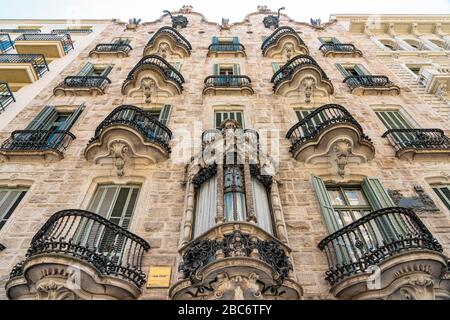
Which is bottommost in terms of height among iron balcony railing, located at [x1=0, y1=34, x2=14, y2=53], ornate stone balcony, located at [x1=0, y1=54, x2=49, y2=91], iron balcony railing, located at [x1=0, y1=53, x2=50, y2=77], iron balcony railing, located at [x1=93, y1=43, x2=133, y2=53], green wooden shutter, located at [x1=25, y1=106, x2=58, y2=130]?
green wooden shutter, located at [x1=25, y1=106, x2=58, y2=130]

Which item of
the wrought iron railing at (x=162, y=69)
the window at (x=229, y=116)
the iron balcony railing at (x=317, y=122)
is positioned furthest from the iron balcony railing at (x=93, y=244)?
the wrought iron railing at (x=162, y=69)

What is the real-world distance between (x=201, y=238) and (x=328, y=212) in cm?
366

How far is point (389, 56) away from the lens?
18.0 meters

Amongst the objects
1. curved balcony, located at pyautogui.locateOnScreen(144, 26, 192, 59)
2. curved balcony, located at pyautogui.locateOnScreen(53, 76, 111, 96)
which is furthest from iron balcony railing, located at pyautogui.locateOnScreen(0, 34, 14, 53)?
curved balcony, located at pyautogui.locateOnScreen(144, 26, 192, 59)

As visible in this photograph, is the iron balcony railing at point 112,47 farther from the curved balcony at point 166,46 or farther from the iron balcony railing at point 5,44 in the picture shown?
the iron balcony railing at point 5,44

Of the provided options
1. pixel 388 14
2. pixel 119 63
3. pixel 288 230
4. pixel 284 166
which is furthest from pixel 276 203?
pixel 388 14

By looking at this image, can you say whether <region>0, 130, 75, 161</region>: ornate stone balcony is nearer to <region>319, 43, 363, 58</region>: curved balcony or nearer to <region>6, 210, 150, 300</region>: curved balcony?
<region>6, 210, 150, 300</region>: curved balcony

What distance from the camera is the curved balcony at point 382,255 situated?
612 centimetres

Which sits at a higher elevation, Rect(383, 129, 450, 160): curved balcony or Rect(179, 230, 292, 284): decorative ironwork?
Rect(383, 129, 450, 160): curved balcony

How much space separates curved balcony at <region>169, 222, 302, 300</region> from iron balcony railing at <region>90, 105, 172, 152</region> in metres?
4.70

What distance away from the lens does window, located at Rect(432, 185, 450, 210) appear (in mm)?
9250

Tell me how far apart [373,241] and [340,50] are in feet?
44.9

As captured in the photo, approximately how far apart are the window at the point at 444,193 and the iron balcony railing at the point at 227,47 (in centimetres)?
1205

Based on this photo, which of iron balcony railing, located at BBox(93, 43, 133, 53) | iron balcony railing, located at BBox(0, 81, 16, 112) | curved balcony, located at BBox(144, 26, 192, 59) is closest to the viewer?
iron balcony railing, located at BBox(0, 81, 16, 112)
